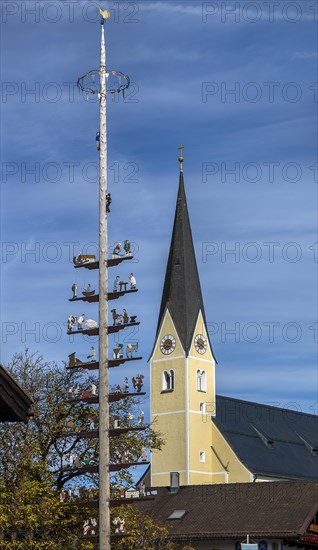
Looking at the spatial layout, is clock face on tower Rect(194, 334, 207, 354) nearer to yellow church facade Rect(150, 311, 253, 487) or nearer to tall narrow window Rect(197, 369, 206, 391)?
yellow church facade Rect(150, 311, 253, 487)

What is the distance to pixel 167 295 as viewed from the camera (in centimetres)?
9800

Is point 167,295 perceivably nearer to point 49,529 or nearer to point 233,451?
point 233,451

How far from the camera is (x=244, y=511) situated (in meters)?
53.6

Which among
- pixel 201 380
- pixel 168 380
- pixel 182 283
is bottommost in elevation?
pixel 168 380

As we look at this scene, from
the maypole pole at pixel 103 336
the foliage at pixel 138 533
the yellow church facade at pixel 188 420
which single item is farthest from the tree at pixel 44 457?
the yellow church facade at pixel 188 420

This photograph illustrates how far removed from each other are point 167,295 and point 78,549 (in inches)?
2385

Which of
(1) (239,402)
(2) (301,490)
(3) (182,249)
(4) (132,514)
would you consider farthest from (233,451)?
(4) (132,514)

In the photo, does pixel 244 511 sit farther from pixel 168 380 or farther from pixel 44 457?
pixel 168 380

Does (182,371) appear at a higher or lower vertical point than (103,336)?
higher

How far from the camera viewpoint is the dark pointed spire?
96500 mm

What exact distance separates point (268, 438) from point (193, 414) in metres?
9.28

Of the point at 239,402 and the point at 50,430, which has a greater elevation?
the point at 239,402

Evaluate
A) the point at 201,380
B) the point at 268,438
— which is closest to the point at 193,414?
Answer: the point at 201,380

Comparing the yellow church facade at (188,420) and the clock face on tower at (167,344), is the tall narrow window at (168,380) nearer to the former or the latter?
the yellow church facade at (188,420)
